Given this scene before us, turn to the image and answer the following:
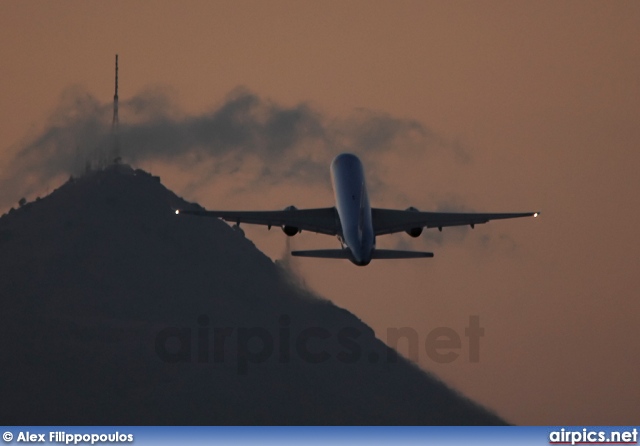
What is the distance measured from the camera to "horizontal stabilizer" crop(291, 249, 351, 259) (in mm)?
136375

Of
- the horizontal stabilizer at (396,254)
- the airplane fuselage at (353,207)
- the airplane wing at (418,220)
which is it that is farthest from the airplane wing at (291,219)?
the horizontal stabilizer at (396,254)

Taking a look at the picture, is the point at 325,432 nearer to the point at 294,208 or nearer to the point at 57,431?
the point at 57,431

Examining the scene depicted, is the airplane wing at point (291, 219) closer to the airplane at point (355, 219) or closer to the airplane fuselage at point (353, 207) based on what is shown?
the airplane at point (355, 219)

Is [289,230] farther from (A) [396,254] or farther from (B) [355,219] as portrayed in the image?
(A) [396,254]

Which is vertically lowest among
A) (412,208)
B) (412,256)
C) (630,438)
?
(630,438)

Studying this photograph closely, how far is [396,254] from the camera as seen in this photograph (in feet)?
465

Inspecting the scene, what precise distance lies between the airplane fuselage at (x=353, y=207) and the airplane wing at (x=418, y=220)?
1794 mm

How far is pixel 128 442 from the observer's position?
120812mm

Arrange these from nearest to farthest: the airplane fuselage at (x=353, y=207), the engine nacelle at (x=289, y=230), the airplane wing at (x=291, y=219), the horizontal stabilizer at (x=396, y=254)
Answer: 1. the horizontal stabilizer at (x=396, y=254)
2. the airplane fuselage at (x=353, y=207)
3. the engine nacelle at (x=289, y=230)
4. the airplane wing at (x=291, y=219)

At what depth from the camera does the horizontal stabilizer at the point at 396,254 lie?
135625mm

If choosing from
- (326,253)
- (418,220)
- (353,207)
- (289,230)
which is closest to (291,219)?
(289,230)

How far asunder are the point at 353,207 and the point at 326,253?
1533 centimetres

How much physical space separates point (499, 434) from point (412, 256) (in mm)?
26946

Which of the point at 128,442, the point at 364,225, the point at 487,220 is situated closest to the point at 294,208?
the point at 364,225
